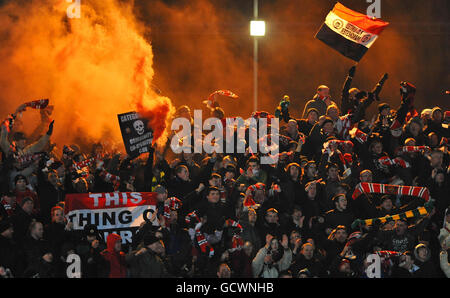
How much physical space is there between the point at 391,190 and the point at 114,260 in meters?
4.35

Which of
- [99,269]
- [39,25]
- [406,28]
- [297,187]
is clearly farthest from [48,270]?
[406,28]

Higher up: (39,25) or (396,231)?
(39,25)

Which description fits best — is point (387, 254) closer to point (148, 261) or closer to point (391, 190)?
point (391, 190)

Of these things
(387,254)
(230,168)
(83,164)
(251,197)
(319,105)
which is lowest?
(387,254)

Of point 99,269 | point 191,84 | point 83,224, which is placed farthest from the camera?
point 191,84

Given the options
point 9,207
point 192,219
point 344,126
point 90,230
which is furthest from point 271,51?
point 9,207

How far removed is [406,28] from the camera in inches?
831

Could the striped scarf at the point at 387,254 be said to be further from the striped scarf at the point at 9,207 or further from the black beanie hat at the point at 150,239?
the striped scarf at the point at 9,207

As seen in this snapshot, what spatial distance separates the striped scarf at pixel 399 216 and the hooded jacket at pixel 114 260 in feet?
10.9

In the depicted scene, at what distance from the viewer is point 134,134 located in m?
13.2

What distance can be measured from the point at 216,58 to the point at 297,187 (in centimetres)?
894

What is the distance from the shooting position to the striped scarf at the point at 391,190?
12609 mm
